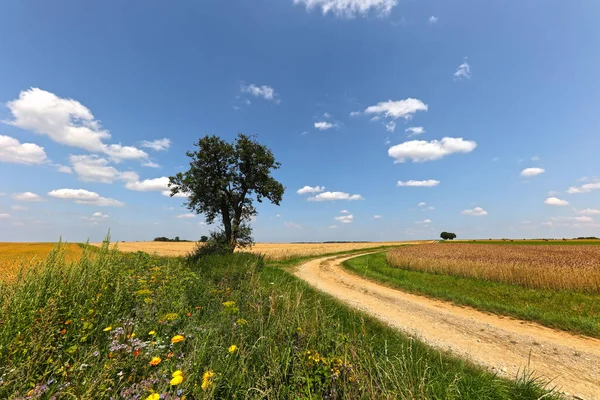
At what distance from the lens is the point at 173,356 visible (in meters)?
3.65

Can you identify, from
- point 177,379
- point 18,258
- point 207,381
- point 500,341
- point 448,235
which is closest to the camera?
point 177,379

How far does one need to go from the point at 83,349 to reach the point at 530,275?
20.9 m

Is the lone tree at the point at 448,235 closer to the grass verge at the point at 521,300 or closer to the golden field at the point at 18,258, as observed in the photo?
the grass verge at the point at 521,300

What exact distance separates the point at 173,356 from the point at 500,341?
10232 millimetres

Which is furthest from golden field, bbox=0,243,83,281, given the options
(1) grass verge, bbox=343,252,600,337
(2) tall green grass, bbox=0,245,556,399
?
(1) grass verge, bbox=343,252,600,337

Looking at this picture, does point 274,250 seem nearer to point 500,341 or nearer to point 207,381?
point 500,341

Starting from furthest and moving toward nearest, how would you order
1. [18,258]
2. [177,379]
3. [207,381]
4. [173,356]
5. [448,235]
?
1. [448,235]
2. [18,258]
3. [173,356]
4. [207,381]
5. [177,379]

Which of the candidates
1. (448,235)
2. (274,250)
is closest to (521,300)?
(274,250)

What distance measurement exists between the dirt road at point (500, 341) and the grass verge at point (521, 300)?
0.67 meters

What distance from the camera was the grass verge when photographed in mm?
9742

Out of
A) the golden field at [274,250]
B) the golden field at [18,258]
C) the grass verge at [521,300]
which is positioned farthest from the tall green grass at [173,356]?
the golden field at [274,250]

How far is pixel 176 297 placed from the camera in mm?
6879

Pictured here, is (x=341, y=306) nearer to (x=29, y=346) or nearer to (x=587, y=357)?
(x=587, y=357)

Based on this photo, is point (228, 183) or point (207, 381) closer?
point (207, 381)
